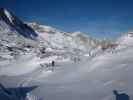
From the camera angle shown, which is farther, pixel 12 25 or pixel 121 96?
pixel 12 25

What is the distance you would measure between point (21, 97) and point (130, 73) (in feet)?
33.2

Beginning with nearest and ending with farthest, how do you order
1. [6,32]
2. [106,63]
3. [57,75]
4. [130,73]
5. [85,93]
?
1. [85,93]
2. [130,73]
3. [106,63]
4. [57,75]
5. [6,32]

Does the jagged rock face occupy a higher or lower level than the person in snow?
higher

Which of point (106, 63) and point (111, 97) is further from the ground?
point (106, 63)

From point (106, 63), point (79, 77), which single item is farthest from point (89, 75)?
point (106, 63)

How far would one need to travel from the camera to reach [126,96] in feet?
50.9

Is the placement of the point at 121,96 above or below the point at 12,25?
below

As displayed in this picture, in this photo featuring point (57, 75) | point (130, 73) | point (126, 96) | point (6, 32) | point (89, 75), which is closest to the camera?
point (126, 96)

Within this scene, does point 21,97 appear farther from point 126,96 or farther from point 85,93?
point 126,96

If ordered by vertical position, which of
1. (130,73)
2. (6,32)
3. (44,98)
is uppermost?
(6,32)

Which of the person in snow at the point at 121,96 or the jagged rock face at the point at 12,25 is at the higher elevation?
the jagged rock face at the point at 12,25

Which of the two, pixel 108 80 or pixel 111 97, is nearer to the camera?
pixel 111 97

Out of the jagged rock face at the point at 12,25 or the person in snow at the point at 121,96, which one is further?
the jagged rock face at the point at 12,25

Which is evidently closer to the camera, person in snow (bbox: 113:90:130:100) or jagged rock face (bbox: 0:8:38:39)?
person in snow (bbox: 113:90:130:100)
